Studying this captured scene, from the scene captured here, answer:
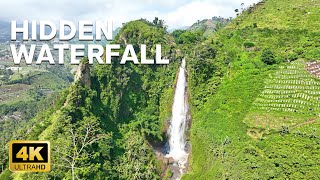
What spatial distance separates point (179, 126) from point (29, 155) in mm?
27341

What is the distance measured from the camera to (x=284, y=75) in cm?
3344

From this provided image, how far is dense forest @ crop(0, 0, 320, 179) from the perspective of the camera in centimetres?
2597

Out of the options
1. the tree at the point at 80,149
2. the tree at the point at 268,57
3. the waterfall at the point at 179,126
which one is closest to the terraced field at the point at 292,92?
the tree at the point at 268,57

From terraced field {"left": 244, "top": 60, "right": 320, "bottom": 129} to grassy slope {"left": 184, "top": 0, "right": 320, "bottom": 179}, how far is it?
146 millimetres

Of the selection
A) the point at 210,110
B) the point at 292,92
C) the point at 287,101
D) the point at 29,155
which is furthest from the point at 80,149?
the point at 292,92

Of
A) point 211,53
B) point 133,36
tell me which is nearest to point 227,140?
point 211,53

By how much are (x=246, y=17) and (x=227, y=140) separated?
2754 centimetres

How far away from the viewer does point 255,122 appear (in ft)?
101

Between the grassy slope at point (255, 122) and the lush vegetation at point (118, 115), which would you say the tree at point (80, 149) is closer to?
the lush vegetation at point (118, 115)

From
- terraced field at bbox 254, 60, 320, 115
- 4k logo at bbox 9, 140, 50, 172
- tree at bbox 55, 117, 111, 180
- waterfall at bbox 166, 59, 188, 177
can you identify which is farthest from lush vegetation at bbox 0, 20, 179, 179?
4k logo at bbox 9, 140, 50, 172

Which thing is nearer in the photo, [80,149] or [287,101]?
[80,149]

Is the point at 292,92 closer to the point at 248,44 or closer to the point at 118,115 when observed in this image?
the point at 248,44

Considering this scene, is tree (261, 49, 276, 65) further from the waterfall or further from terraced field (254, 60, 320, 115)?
the waterfall

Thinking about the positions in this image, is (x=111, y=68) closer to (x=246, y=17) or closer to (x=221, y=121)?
(x=221, y=121)
